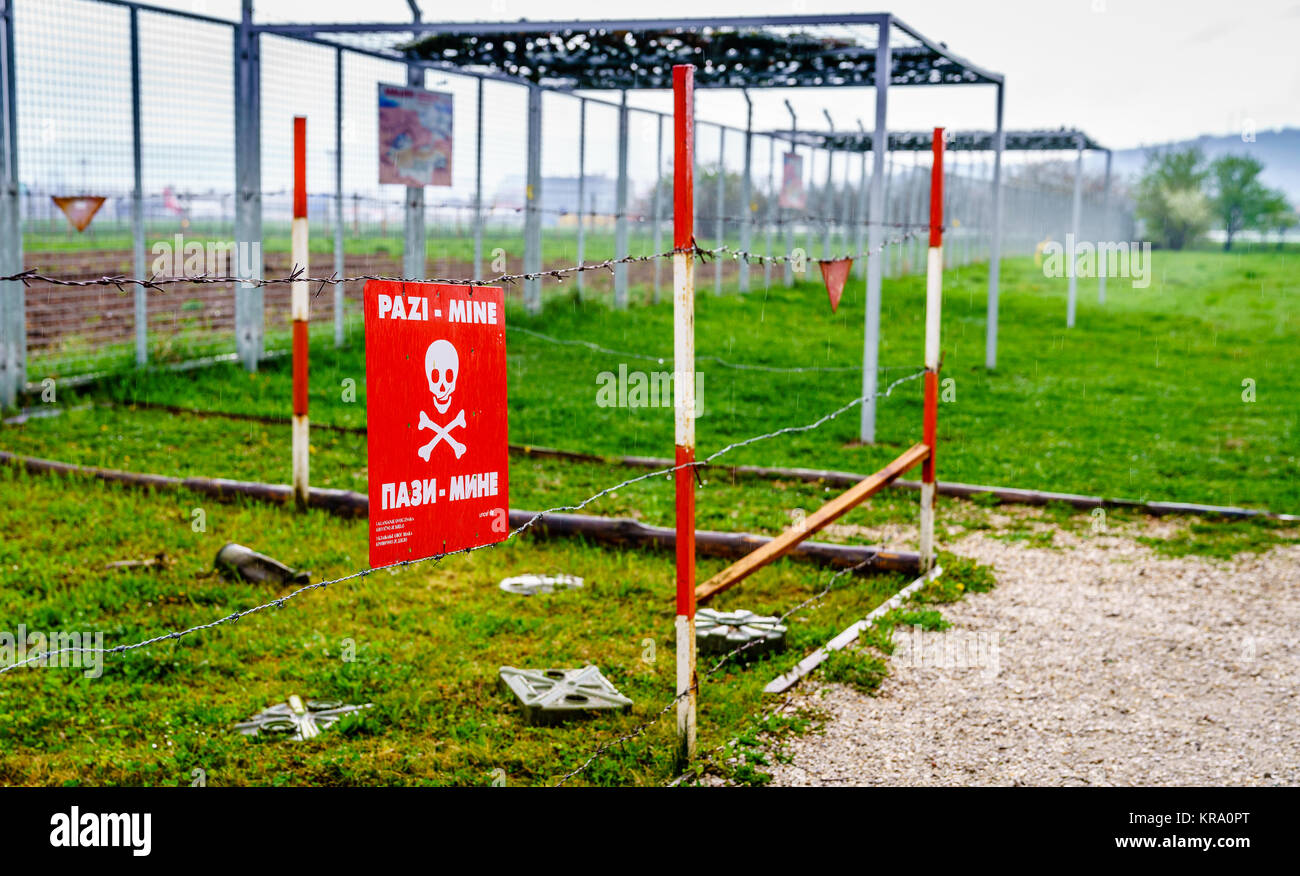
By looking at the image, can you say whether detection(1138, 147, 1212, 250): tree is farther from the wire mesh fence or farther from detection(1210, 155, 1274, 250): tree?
Result: the wire mesh fence

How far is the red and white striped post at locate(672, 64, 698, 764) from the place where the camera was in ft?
14.2

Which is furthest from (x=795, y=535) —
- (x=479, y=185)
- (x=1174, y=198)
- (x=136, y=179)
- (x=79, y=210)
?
(x=1174, y=198)

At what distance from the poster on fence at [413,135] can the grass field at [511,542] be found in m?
2.15

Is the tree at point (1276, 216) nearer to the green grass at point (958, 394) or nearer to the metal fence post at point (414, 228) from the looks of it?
the green grass at point (958, 394)

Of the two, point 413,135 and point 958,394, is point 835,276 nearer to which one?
point 958,394

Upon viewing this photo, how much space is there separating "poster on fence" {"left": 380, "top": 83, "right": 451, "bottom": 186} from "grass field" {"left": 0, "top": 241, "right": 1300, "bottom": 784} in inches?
84.8

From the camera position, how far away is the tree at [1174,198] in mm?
64688

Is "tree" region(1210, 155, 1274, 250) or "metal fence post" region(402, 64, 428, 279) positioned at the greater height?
"tree" region(1210, 155, 1274, 250)

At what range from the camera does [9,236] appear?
1123cm

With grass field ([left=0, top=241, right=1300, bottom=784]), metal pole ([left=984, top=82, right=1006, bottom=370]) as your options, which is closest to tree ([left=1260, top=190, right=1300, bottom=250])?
grass field ([left=0, top=241, right=1300, bottom=784])

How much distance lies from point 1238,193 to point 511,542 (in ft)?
250

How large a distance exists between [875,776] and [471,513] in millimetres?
1775

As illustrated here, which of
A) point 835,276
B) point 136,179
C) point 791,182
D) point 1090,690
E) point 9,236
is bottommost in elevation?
point 1090,690

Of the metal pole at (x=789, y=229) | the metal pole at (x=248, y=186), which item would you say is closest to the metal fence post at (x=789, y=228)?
the metal pole at (x=789, y=229)
